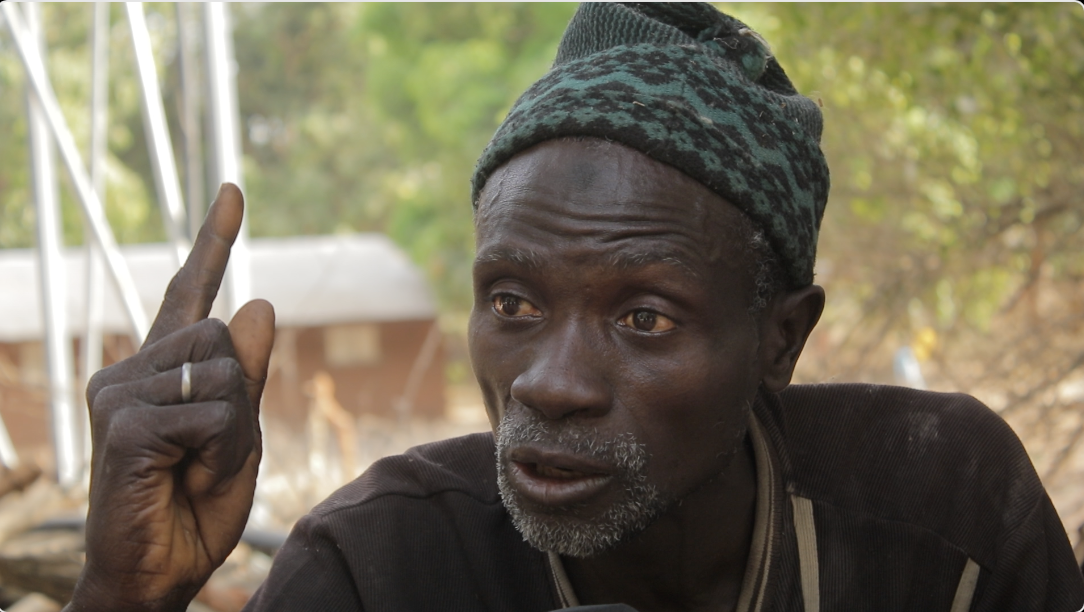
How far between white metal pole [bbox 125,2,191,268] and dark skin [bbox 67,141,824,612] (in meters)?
3.17

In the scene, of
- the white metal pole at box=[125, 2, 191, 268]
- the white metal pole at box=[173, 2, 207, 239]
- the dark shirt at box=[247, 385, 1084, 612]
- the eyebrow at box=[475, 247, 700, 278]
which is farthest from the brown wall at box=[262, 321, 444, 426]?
the eyebrow at box=[475, 247, 700, 278]

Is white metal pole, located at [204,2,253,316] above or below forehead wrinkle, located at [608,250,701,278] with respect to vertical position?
above

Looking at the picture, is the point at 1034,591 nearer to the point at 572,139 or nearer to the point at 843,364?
the point at 572,139

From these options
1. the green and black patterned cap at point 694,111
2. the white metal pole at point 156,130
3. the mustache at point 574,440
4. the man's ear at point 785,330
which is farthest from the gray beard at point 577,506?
the white metal pole at point 156,130

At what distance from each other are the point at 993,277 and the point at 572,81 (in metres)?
4.02

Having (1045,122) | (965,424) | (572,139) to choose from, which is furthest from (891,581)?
(1045,122)

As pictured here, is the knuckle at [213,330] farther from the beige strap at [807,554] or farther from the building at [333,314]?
the building at [333,314]

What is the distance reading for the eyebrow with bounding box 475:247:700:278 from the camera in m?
1.86

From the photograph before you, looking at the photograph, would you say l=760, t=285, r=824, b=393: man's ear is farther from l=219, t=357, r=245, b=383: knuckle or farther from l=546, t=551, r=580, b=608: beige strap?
l=219, t=357, r=245, b=383: knuckle

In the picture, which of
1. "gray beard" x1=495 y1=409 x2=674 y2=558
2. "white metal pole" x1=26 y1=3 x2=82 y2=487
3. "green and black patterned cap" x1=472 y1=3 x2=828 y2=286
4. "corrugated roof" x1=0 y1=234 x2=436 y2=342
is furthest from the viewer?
"corrugated roof" x1=0 y1=234 x2=436 y2=342

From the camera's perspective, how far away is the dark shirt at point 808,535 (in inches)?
79.8

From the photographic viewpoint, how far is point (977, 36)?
4594mm

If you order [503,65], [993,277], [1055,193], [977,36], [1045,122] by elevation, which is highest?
[503,65]

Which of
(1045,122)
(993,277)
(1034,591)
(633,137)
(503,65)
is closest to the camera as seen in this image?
(633,137)
